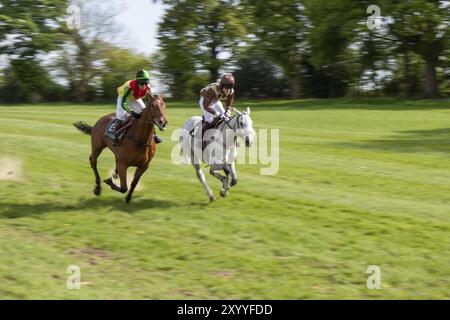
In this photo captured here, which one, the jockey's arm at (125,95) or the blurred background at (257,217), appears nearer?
the blurred background at (257,217)

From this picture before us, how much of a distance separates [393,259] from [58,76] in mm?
61056

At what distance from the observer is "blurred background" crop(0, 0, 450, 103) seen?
47.8 metres

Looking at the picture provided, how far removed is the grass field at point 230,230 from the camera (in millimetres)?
8477

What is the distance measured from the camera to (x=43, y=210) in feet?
40.1

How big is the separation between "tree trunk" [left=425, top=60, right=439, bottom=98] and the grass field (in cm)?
3107

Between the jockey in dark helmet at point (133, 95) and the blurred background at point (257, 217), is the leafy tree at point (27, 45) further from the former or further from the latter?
the jockey in dark helmet at point (133, 95)

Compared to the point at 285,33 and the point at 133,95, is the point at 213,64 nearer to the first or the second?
the point at 285,33

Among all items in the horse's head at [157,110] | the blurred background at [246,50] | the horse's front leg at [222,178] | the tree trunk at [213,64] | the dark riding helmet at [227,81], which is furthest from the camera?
the tree trunk at [213,64]

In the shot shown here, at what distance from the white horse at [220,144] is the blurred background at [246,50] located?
34.7 meters

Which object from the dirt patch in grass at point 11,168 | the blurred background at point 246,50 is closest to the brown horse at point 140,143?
the dirt patch in grass at point 11,168

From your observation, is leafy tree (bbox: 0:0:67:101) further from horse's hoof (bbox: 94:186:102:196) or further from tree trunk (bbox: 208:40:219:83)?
horse's hoof (bbox: 94:186:102:196)

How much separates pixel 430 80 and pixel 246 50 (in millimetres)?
20106

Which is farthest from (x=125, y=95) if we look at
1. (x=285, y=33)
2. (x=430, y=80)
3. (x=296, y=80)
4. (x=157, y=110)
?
(x=285, y=33)
